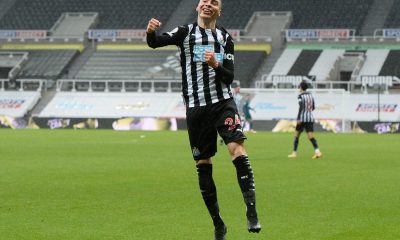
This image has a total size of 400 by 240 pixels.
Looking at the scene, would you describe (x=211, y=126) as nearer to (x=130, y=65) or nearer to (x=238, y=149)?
(x=238, y=149)

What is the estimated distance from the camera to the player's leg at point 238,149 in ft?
28.8

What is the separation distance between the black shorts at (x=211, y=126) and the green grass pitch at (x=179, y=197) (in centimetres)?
89

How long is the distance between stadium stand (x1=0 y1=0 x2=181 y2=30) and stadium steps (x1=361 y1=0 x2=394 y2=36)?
13238 mm

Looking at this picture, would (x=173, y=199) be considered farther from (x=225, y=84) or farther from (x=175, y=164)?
(x=175, y=164)

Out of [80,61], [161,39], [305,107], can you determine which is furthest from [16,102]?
[161,39]

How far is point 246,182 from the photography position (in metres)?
8.84

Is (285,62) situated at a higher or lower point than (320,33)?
lower

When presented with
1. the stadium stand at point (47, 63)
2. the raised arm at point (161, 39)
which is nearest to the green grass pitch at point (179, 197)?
the raised arm at point (161, 39)

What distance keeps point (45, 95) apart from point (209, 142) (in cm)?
4732

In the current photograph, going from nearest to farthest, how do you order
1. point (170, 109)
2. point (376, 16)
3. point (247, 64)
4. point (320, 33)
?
1. point (170, 109)
2. point (247, 64)
3. point (320, 33)
4. point (376, 16)

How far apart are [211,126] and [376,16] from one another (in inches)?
2059

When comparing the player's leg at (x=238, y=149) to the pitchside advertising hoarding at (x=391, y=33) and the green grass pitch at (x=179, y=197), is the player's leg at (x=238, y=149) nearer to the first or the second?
the green grass pitch at (x=179, y=197)

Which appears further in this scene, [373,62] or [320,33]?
[320,33]

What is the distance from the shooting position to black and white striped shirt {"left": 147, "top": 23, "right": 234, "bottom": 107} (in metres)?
9.17
